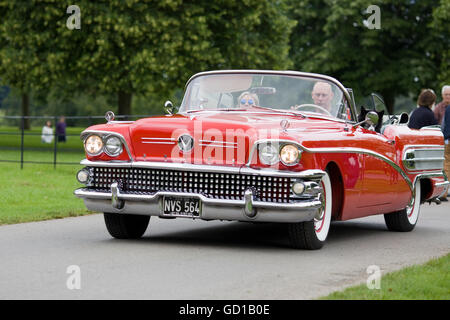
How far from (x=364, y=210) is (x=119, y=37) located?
21.4 m

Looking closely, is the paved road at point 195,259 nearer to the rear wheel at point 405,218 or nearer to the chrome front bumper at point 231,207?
the rear wheel at point 405,218

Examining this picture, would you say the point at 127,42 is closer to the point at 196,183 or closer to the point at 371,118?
the point at 371,118

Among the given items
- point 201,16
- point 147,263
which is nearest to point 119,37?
point 201,16

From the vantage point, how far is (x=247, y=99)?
33.1ft

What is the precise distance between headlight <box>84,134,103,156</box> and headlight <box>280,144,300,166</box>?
1.83m

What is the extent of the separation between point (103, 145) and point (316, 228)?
7.16ft

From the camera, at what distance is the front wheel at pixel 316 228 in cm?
870

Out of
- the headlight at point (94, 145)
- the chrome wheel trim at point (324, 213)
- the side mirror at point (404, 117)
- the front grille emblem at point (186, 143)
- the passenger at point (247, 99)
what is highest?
the passenger at point (247, 99)

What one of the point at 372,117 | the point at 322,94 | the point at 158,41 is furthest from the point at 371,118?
the point at 158,41

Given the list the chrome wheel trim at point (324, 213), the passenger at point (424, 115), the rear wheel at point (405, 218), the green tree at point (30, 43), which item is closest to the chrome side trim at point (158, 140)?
the chrome wheel trim at point (324, 213)

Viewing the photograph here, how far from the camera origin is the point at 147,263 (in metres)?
7.68

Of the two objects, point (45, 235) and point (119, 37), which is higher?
point (119, 37)

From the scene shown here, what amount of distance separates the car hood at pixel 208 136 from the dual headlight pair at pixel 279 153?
0.25 feet

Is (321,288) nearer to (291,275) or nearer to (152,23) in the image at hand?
(291,275)
